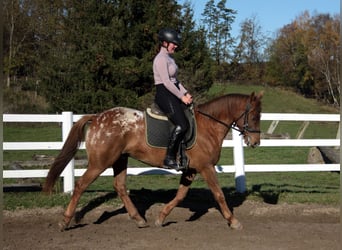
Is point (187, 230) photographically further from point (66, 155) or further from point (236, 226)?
point (66, 155)

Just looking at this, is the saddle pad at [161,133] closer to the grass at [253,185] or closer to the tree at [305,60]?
the grass at [253,185]

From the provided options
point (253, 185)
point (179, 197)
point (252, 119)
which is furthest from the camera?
point (253, 185)

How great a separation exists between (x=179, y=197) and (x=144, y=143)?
1.04 m

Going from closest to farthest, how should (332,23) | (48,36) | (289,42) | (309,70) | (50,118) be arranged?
1. (50,118)
2. (48,36)
3. (332,23)
4. (309,70)
5. (289,42)

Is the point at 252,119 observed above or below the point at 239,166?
above

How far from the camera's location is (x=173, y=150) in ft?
22.0

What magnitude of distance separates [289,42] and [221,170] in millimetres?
60631

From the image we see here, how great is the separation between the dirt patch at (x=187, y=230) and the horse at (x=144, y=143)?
0.36 m

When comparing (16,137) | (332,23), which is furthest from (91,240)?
(332,23)

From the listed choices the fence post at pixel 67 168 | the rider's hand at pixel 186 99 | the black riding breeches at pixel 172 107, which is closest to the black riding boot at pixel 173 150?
the black riding breeches at pixel 172 107

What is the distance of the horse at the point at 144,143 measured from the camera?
22.2 feet

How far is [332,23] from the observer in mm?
54781

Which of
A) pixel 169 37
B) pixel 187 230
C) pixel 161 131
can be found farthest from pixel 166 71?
pixel 187 230

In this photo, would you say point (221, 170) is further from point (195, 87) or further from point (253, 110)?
point (195, 87)
